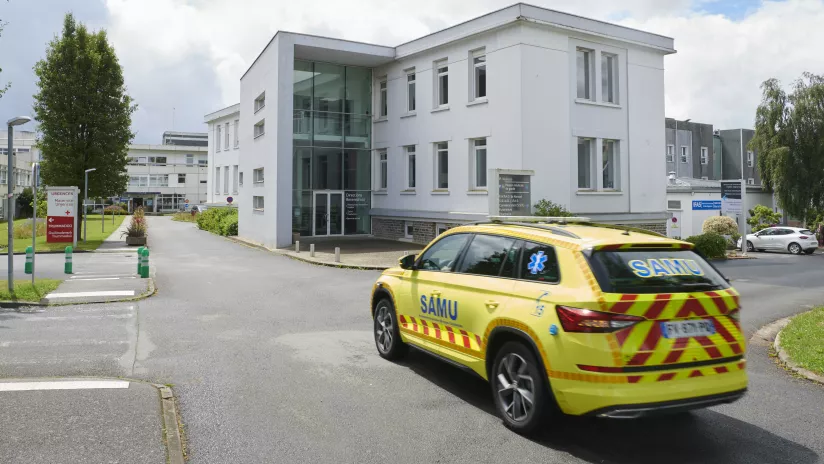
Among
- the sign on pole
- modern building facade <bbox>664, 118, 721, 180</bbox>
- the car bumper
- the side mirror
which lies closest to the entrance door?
the sign on pole

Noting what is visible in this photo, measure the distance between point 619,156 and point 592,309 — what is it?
22.2 metres

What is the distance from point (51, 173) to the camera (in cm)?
3066

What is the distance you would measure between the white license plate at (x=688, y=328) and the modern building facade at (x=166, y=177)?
3357 inches

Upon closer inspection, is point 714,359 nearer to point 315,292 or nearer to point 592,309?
point 592,309

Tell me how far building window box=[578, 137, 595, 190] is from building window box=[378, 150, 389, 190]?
9.80 meters

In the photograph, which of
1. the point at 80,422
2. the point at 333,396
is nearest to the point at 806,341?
the point at 333,396

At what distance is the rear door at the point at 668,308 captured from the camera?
4570 mm

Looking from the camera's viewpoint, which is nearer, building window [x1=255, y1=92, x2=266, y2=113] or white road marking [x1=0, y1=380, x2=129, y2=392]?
white road marking [x1=0, y1=380, x2=129, y2=392]

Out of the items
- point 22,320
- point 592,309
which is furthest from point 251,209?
point 592,309

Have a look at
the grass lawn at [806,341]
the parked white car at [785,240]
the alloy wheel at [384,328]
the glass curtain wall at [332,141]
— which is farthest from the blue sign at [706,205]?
the alloy wheel at [384,328]

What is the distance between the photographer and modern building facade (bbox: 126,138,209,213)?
83812 mm

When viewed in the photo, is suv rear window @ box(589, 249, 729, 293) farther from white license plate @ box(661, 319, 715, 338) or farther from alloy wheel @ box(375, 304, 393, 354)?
alloy wheel @ box(375, 304, 393, 354)

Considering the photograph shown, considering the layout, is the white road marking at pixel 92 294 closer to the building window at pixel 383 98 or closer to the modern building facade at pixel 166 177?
the building window at pixel 383 98

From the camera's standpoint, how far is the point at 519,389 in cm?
514
